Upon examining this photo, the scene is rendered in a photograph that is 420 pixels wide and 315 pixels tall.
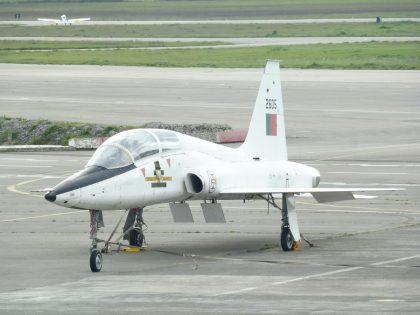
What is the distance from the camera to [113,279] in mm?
23094

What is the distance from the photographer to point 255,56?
104 metres

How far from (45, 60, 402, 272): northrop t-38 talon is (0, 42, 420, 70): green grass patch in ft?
204

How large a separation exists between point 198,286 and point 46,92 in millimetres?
55914

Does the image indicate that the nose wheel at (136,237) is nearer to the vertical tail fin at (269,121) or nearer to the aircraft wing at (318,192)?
the aircraft wing at (318,192)

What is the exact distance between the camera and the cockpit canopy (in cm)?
2492

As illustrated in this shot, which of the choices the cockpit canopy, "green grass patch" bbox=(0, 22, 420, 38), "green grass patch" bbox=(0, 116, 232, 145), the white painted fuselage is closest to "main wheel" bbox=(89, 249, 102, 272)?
the white painted fuselage

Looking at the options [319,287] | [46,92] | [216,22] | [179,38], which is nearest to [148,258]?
[319,287]

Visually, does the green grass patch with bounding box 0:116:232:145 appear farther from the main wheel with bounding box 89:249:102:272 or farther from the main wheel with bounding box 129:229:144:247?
the main wheel with bounding box 89:249:102:272

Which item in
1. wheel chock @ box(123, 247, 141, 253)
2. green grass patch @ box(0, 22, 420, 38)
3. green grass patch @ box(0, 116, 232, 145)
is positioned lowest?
wheel chock @ box(123, 247, 141, 253)

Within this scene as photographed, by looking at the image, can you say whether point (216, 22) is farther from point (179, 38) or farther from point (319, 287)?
point (319, 287)

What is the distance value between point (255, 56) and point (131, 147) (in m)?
79.0

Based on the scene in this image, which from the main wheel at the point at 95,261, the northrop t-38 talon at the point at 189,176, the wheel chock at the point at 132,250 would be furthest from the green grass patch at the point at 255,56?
the main wheel at the point at 95,261

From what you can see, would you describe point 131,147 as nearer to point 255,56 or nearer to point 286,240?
point 286,240

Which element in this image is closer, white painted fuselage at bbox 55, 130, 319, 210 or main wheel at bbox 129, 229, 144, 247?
white painted fuselage at bbox 55, 130, 319, 210
